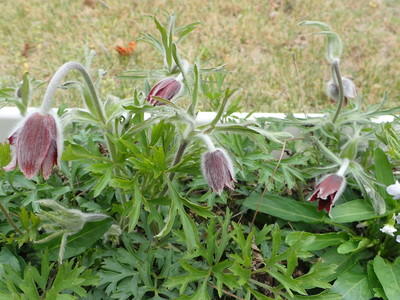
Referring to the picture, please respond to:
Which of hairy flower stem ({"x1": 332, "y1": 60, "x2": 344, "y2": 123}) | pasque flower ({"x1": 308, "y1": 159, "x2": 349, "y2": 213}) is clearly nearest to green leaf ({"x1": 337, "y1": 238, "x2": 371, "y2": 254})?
pasque flower ({"x1": 308, "y1": 159, "x2": 349, "y2": 213})

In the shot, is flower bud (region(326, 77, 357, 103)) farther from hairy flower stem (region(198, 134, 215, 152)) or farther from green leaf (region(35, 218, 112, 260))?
green leaf (region(35, 218, 112, 260))

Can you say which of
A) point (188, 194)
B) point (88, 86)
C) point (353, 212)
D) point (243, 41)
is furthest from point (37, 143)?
point (243, 41)

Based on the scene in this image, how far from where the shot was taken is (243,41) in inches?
92.8

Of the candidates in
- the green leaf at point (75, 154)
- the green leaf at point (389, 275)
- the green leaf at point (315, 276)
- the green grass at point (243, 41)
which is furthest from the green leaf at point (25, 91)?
the green grass at point (243, 41)

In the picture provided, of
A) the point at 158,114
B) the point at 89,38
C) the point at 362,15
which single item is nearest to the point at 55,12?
the point at 89,38

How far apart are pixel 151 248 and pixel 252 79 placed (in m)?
1.32

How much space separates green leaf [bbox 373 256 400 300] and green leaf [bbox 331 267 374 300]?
0.05 meters

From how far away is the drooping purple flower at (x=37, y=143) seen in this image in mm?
764

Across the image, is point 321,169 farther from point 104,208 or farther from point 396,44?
point 396,44

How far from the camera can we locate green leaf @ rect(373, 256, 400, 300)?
3.44 feet

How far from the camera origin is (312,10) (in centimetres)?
254

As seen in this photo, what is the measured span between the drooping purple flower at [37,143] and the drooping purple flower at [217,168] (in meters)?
0.26

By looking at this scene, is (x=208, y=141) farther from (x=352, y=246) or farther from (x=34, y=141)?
(x=352, y=246)

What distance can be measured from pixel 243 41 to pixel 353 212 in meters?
1.42
